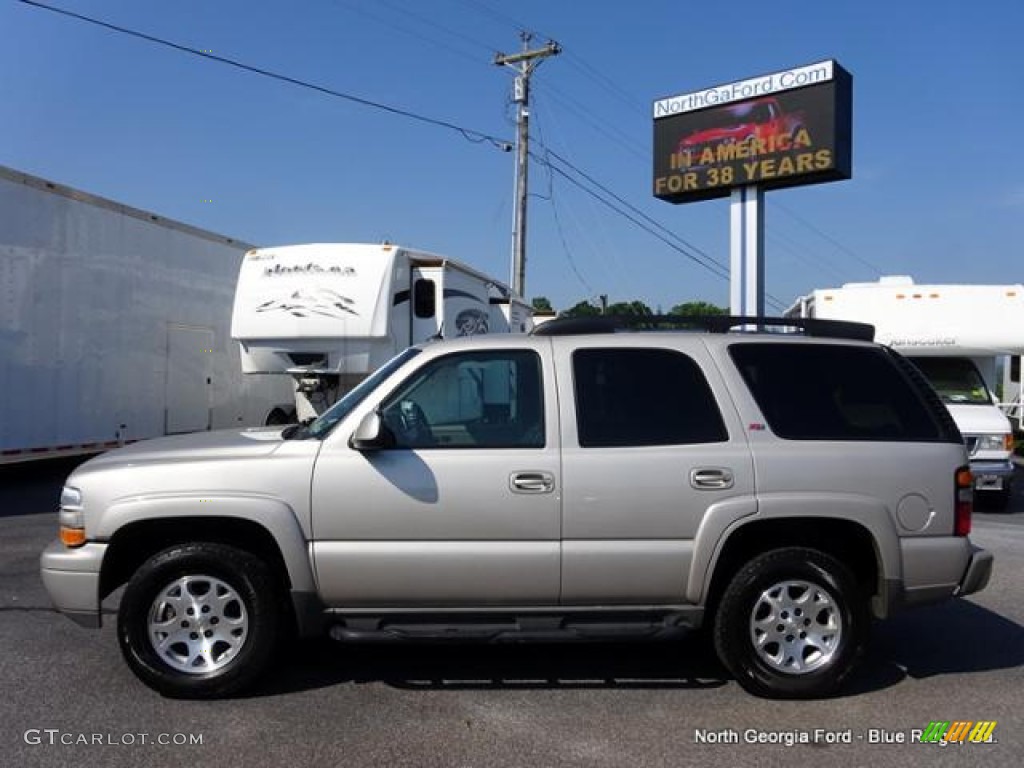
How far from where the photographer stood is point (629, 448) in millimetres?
4621

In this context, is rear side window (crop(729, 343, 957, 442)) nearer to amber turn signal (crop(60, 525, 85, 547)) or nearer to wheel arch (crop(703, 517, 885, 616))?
wheel arch (crop(703, 517, 885, 616))

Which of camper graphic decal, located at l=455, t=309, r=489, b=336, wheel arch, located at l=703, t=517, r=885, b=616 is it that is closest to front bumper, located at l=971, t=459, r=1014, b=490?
camper graphic decal, located at l=455, t=309, r=489, b=336

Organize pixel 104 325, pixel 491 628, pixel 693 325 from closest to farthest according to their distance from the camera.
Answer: pixel 491 628 < pixel 693 325 < pixel 104 325

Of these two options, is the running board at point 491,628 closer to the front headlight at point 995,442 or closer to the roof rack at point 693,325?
the roof rack at point 693,325

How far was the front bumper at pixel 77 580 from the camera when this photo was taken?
14.7 ft

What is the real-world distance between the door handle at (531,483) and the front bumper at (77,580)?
2.07 meters

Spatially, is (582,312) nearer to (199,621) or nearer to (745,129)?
(745,129)

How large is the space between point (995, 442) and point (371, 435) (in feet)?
29.5

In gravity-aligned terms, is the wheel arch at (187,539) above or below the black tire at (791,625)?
above

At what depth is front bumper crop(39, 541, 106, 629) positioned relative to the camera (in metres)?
4.48

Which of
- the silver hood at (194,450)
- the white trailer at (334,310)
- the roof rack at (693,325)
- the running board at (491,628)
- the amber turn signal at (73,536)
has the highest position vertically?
the white trailer at (334,310)

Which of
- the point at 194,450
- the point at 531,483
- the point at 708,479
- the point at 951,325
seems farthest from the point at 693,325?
the point at 951,325

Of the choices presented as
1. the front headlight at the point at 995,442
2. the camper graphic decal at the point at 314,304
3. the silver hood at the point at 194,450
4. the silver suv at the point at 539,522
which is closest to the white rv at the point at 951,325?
the front headlight at the point at 995,442

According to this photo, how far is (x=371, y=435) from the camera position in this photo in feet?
14.5
